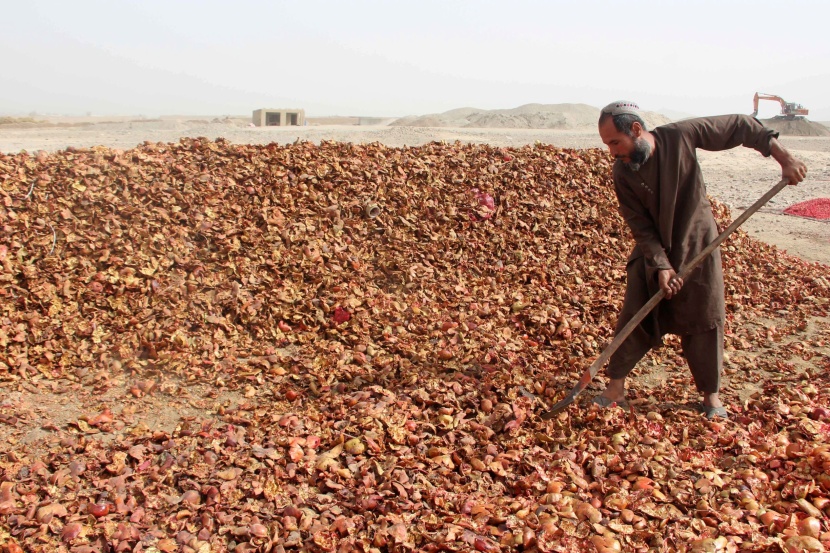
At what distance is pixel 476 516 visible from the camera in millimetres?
2254

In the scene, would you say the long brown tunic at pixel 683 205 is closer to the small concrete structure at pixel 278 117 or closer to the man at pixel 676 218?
the man at pixel 676 218

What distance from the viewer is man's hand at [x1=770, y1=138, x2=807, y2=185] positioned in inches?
106

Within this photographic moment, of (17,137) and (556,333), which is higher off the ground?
(17,137)

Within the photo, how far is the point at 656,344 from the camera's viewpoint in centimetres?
315

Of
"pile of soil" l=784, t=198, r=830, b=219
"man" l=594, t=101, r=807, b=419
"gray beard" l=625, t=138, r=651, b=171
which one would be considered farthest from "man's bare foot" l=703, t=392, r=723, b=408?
"pile of soil" l=784, t=198, r=830, b=219

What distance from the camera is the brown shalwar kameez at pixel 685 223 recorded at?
9.37ft

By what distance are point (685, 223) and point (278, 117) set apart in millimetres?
20547

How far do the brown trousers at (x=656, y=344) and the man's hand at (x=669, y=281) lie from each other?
8.6 inches

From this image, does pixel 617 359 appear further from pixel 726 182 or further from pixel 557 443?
pixel 726 182

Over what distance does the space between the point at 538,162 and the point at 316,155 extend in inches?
81.7

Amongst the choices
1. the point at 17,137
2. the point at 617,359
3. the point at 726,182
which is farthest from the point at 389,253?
the point at 17,137

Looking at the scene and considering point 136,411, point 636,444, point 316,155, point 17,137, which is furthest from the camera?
point 17,137

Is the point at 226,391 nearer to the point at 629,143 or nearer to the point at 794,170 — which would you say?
the point at 629,143

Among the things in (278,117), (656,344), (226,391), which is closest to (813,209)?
(656,344)
